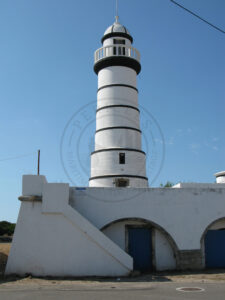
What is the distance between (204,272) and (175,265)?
4.51 feet

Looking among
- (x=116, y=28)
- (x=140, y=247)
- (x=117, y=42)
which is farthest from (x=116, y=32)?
(x=140, y=247)

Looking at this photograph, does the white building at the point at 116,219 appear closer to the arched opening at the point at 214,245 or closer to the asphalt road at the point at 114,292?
the arched opening at the point at 214,245

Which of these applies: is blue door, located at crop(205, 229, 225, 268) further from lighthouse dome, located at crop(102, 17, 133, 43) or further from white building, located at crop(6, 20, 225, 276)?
lighthouse dome, located at crop(102, 17, 133, 43)

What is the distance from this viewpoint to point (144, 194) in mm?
14125

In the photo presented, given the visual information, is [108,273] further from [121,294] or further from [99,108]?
[99,108]

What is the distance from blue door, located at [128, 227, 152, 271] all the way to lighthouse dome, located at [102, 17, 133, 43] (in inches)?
541

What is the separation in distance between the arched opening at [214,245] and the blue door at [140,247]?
268 cm

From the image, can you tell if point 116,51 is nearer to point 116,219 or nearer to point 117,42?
point 117,42

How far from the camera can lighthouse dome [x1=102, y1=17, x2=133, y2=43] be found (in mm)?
20781

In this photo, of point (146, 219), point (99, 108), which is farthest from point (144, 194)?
point (99, 108)

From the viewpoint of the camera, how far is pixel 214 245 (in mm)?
14742

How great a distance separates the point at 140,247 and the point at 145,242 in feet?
1.11

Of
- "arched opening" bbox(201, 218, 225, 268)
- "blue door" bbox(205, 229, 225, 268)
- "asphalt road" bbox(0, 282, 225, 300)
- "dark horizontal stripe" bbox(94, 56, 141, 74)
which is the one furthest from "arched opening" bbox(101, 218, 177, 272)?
"dark horizontal stripe" bbox(94, 56, 141, 74)

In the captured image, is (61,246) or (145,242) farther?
(145,242)
